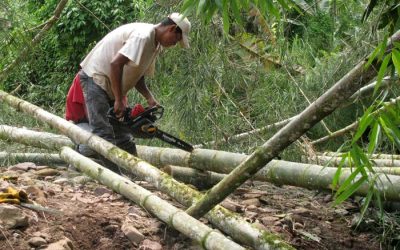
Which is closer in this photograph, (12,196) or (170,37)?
(12,196)

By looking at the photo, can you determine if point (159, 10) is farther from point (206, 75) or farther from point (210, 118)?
point (210, 118)

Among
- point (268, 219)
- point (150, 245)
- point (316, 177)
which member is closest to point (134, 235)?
point (150, 245)

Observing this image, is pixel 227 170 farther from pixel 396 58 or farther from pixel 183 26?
pixel 396 58

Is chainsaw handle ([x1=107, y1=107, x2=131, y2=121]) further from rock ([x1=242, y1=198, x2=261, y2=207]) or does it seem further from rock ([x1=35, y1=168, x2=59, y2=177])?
rock ([x1=242, y1=198, x2=261, y2=207])

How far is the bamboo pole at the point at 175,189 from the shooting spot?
8.51 feet

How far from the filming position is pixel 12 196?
9.68 ft

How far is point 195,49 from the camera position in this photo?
460 centimetres

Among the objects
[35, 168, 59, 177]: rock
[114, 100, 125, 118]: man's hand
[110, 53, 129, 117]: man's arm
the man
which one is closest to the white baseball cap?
the man

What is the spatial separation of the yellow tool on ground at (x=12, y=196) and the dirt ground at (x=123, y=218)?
0.23ft

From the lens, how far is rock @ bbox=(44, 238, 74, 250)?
2547 millimetres

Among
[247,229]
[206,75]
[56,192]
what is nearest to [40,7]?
[206,75]

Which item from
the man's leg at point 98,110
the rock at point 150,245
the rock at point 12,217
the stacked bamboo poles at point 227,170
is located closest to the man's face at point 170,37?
the man's leg at point 98,110

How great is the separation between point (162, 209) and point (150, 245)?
0.21 meters

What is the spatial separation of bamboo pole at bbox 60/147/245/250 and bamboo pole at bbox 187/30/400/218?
13 cm
